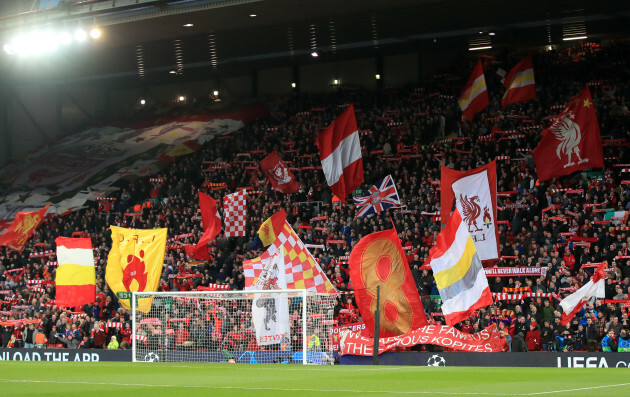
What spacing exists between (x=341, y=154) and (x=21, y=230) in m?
15.7

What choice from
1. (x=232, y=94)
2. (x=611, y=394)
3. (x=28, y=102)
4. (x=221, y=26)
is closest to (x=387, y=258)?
(x=611, y=394)

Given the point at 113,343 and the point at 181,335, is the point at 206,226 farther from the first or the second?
the point at 181,335

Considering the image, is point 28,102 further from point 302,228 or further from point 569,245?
point 569,245

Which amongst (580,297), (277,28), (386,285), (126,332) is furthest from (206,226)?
(580,297)

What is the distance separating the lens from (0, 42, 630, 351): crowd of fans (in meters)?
22.6

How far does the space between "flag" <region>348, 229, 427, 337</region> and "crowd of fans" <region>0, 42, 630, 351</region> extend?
81.7 inches

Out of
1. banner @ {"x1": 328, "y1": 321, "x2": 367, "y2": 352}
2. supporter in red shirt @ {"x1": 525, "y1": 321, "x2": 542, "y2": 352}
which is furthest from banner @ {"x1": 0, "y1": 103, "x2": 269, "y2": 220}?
supporter in red shirt @ {"x1": 525, "y1": 321, "x2": 542, "y2": 352}

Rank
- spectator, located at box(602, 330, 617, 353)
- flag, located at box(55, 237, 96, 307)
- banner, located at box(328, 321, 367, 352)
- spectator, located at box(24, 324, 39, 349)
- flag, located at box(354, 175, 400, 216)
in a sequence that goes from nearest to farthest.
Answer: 1. spectator, located at box(602, 330, 617, 353)
2. banner, located at box(328, 321, 367, 352)
3. flag, located at box(55, 237, 96, 307)
4. spectator, located at box(24, 324, 39, 349)
5. flag, located at box(354, 175, 400, 216)

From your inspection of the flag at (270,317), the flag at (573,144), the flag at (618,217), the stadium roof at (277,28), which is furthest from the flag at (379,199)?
the flag at (270,317)

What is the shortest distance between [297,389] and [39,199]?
3522 centimetres

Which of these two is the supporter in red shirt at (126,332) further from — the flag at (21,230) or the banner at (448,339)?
the flag at (21,230)

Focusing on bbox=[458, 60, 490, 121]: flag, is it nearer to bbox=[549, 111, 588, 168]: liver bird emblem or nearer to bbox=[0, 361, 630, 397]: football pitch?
bbox=[549, 111, 588, 168]: liver bird emblem

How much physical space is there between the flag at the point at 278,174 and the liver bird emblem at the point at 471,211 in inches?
416

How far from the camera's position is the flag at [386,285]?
2002cm
